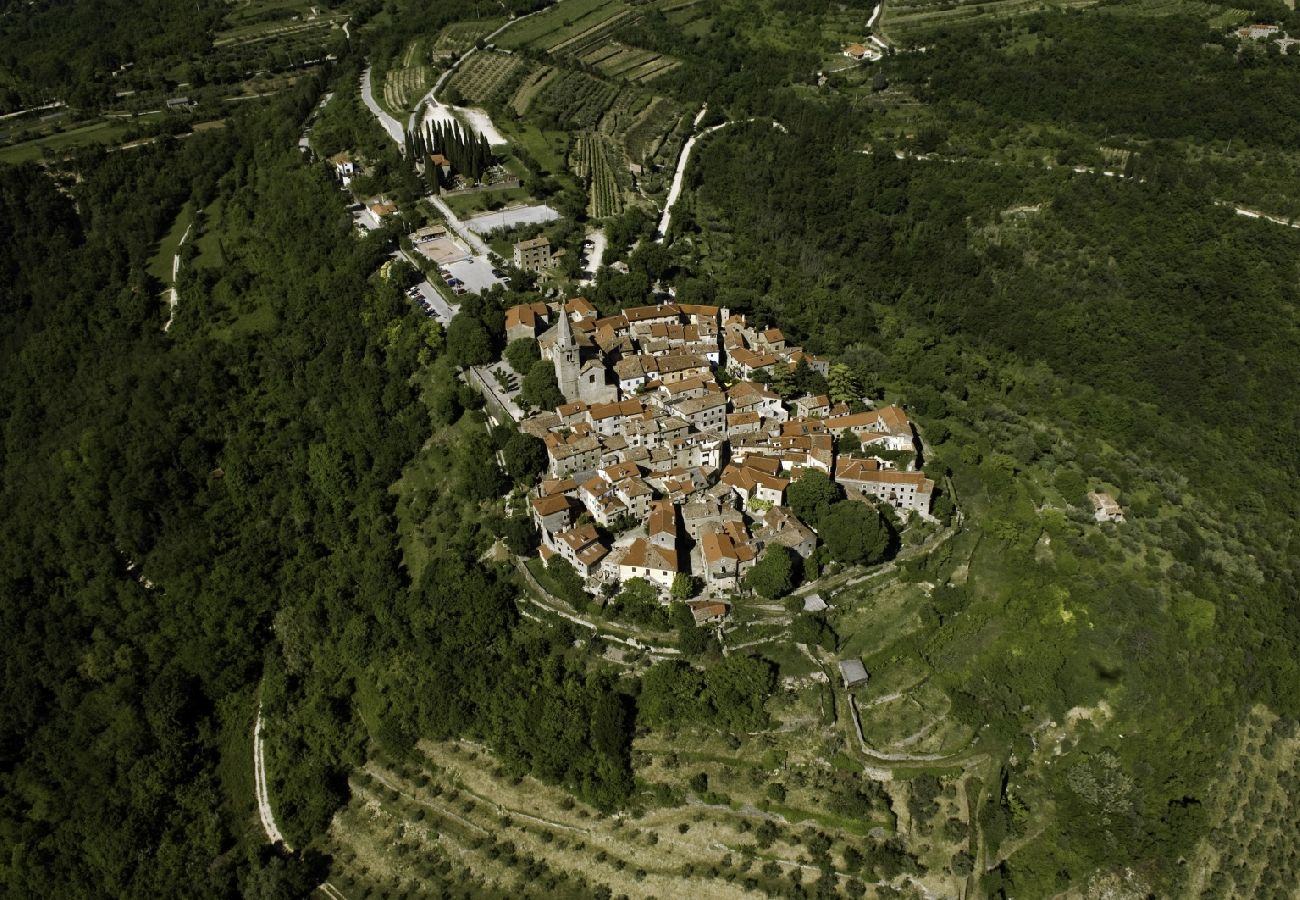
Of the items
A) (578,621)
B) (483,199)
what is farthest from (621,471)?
(483,199)

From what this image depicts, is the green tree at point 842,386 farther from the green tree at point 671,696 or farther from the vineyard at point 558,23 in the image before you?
the vineyard at point 558,23

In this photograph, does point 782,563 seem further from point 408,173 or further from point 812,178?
point 812,178

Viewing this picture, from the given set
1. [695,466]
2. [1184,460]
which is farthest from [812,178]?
[695,466]

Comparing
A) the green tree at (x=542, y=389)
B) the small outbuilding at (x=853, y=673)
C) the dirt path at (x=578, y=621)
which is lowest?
the small outbuilding at (x=853, y=673)

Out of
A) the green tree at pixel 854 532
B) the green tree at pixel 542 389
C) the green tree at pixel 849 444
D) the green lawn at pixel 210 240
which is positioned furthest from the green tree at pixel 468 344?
the green lawn at pixel 210 240

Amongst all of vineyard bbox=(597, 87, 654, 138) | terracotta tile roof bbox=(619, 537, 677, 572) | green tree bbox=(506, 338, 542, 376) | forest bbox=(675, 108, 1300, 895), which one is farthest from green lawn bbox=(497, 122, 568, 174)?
terracotta tile roof bbox=(619, 537, 677, 572)

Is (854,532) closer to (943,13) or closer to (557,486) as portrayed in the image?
(557,486)
